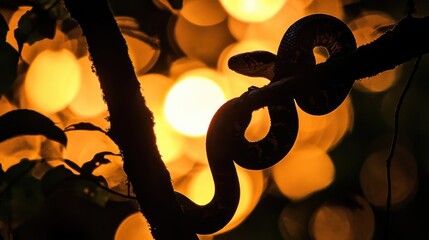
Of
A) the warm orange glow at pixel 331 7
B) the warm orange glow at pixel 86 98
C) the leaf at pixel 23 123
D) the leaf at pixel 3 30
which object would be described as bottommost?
the warm orange glow at pixel 86 98

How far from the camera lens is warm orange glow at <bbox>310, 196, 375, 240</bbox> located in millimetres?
13227

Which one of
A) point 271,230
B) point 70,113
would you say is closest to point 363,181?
point 271,230

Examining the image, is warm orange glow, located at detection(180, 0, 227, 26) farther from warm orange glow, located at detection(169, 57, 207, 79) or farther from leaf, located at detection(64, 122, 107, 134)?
leaf, located at detection(64, 122, 107, 134)

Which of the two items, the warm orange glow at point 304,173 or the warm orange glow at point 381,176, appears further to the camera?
the warm orange glow at point 304,173

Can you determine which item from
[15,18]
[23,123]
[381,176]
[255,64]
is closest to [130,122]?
[23,123]

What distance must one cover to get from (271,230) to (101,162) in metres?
9.53

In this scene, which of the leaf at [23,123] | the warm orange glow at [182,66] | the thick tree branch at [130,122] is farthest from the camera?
the warm orange glow at [182,66]

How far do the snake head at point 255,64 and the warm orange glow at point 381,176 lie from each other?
8.57 metres

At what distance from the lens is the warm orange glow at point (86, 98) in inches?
468

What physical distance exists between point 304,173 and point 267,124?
2.86m

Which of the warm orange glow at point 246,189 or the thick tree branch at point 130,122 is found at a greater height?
the thick tree branch at point 130,122

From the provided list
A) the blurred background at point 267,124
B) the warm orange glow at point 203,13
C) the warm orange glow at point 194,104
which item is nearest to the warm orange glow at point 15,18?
the blurred background at point 267,124

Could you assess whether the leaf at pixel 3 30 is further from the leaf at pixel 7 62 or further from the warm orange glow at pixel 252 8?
the warm orange glow at pixel 252 8

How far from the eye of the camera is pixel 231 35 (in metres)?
13.5
